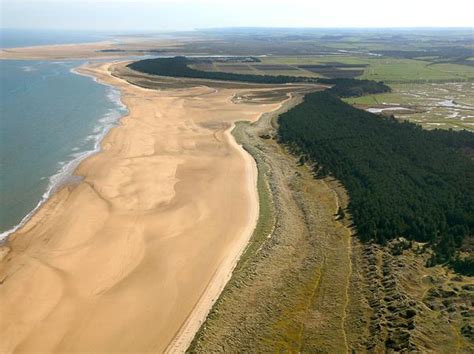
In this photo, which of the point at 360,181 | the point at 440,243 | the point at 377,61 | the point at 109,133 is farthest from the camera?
the point at 377,61

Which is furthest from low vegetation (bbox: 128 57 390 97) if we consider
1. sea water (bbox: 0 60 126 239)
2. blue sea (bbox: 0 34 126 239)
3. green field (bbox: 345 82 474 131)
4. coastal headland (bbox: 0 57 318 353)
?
coastal headland (bbox: 0 57 318 353)

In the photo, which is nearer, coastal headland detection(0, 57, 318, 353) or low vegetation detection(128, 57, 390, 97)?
coastal headland detection(0, 57, 318, 353)

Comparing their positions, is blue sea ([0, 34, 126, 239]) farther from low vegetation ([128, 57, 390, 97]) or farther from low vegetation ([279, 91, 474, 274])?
low vegetation ([279, 91, 474, 274])

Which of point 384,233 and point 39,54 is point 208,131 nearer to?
point 384,233

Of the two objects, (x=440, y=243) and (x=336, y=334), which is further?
(x=440, y=243)

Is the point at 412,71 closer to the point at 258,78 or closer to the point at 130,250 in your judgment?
the point at 258,78

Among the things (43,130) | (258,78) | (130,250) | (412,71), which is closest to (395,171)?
(130,250)

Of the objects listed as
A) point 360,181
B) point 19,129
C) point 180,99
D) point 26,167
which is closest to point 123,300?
point 360,181
